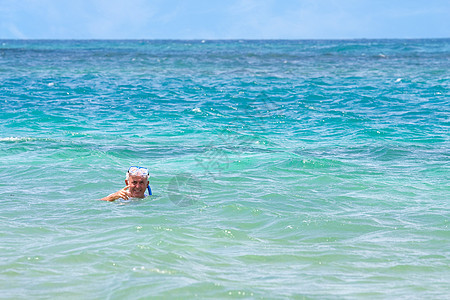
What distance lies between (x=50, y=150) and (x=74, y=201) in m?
4.46

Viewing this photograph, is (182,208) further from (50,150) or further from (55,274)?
(50,150)

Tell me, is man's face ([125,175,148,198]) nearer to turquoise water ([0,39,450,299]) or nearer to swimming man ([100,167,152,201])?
swimming man ([100,167,152,201])

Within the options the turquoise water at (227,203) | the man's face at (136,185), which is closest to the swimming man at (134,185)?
the man's face at (136,185)

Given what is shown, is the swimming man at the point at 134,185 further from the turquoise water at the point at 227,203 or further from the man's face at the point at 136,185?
the turquoise water at the point at 227,203

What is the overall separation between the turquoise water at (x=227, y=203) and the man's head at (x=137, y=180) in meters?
0.17

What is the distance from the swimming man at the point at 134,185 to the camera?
28.7 ft

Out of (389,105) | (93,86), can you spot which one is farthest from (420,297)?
(93,86)

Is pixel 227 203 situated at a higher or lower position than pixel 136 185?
lower

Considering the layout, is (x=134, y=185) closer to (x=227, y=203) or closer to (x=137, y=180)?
(x=137, y=180)

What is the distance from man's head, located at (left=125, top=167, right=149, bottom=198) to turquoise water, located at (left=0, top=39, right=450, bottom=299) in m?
0.17

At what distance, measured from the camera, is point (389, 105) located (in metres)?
21.5

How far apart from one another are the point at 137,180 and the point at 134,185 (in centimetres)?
9

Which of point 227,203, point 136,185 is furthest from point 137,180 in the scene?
point 227,203

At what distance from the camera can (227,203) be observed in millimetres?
8805
